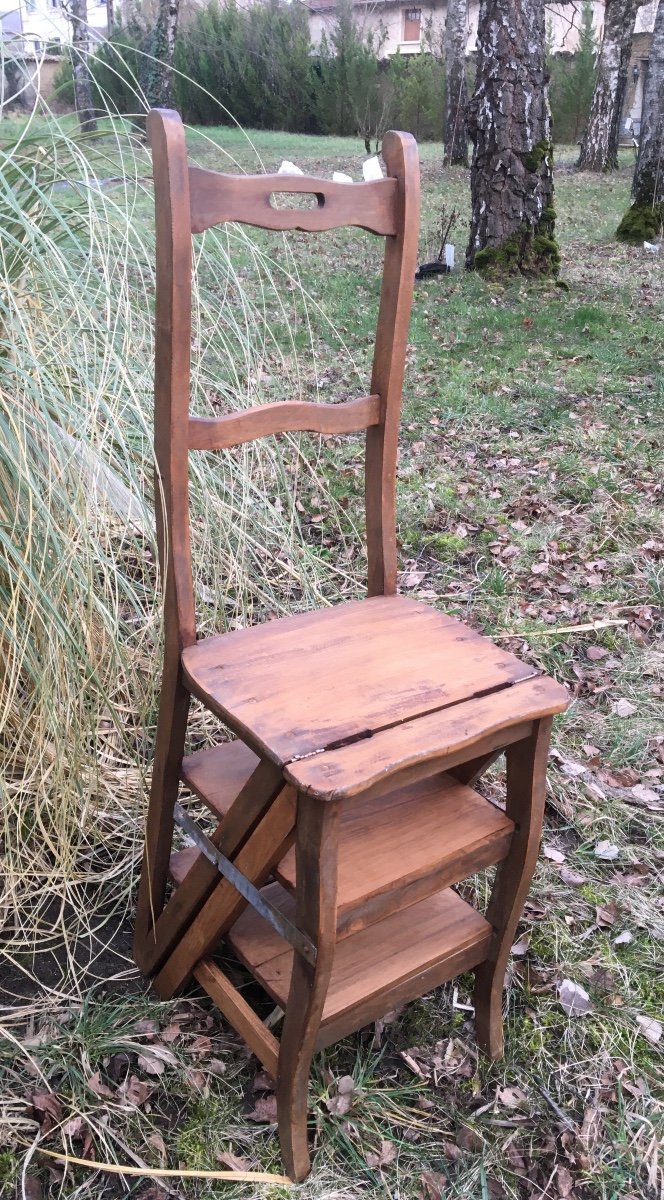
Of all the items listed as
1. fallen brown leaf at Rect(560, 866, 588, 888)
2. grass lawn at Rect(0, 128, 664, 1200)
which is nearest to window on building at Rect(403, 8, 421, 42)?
grass lawn at Rect(0, 128, 664, 1200)

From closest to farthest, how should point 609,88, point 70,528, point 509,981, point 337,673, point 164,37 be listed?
point 337,673 → point 70,528 → point 509,981 → point 164,37 → point 609,88

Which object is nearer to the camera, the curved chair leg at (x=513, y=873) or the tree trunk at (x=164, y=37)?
the curved chair leg at (x=513, y=873)

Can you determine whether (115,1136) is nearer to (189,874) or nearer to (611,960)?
(189,874)

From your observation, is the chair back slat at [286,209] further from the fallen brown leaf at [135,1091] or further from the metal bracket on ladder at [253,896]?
the fallen brown leaf at [135,1091]

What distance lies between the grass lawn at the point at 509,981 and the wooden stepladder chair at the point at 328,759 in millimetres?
115

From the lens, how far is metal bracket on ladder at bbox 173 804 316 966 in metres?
1.23

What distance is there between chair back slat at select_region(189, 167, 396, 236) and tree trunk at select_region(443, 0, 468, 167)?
45.5 feet

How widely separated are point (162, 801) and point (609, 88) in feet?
45.2

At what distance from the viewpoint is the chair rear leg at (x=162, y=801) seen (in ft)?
4.86

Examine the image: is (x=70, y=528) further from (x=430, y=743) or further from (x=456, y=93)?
(x=456, y=93)

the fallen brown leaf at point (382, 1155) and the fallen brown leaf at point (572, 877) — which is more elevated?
the fallen brown leaf at point (572, 877)

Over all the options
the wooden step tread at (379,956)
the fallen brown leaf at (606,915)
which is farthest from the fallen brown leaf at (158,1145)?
the fallen brown leaf at (606,915)

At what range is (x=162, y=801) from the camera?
1558 mm

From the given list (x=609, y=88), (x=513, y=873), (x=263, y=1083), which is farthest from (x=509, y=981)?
(x=609, y=88)
